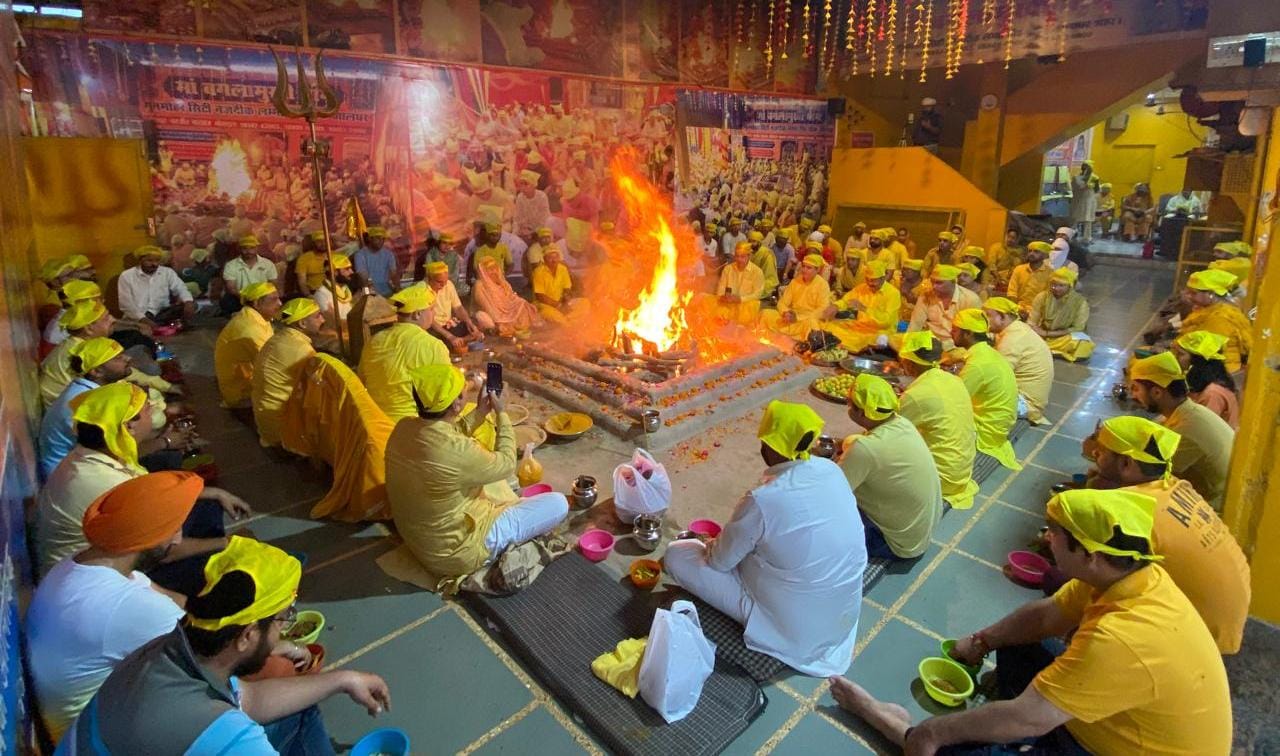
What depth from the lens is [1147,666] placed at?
2502 millimetres

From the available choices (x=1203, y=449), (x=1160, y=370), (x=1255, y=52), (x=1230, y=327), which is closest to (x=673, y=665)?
(x=1203, y=449)

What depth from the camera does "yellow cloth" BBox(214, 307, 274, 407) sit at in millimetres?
6898

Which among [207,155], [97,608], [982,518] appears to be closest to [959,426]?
[982,518]

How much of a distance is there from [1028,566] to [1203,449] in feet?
4.55

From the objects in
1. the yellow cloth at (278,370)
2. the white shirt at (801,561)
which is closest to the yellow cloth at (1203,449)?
the white shirt at (801,561)

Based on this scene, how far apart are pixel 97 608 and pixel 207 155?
986 cm

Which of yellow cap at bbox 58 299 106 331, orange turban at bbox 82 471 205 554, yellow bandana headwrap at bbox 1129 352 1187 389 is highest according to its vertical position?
yellow cap at bbox 58 299 106 331

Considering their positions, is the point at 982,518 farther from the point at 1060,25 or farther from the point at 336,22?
the point at 1060,25

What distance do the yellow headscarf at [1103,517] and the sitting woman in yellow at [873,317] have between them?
7.17 m

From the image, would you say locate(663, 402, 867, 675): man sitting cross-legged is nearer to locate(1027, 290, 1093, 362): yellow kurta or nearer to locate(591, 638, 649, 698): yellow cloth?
locate(591, 638, 649, 698): yellow cloth

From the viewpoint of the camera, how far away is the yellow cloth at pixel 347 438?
17.3 ft

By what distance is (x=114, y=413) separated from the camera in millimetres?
3738

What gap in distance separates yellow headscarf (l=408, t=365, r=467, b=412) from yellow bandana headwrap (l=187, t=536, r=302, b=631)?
1732 millimetres

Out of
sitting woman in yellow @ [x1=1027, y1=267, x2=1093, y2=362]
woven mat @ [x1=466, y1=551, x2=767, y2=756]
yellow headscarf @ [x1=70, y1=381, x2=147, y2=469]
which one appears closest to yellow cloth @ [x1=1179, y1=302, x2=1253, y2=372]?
sitting woman in yellow @ [x1=1027, y1=267, x2=1093, y2=362]
